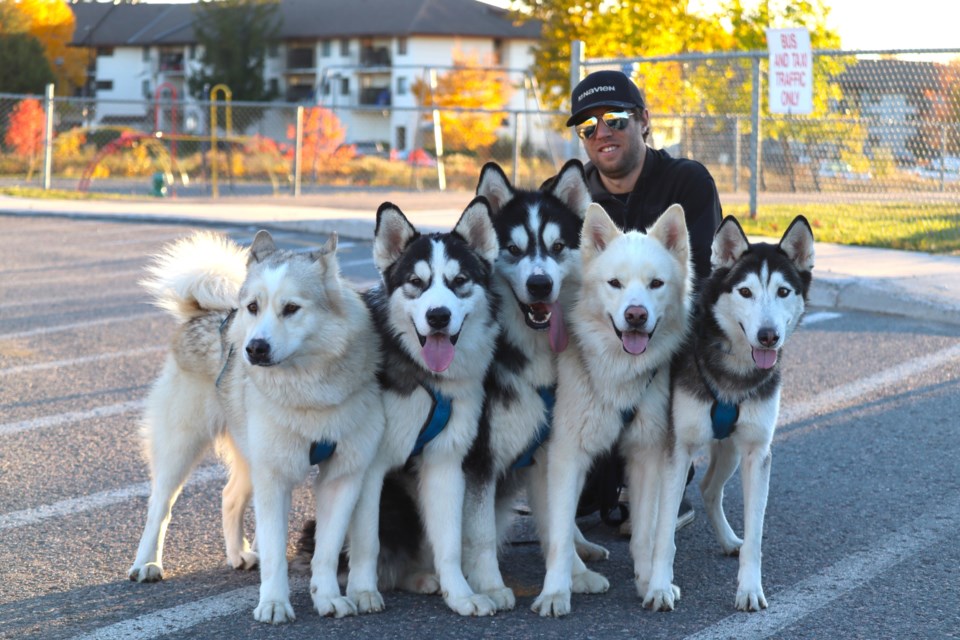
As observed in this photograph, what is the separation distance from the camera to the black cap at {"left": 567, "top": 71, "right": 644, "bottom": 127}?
18.3ft

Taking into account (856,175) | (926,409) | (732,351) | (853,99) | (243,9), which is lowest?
(926,409)

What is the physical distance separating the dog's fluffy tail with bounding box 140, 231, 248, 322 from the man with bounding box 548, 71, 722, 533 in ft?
6.45

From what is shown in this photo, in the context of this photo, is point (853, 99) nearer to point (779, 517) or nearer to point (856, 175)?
point (856, 175)

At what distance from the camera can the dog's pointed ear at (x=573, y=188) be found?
4.81 m

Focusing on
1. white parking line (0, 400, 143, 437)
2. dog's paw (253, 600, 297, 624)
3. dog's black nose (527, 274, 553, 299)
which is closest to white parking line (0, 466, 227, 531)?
white parking line (0, 400, 143, 437)

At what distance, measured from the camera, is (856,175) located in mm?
14883

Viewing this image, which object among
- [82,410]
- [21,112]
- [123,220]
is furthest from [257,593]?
[21,112]

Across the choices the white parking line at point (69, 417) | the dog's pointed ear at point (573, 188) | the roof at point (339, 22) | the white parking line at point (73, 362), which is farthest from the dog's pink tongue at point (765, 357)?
the roof at point (339, 22)

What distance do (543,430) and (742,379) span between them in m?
0.83

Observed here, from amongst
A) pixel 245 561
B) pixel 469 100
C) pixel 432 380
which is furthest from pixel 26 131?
pixel 432 380

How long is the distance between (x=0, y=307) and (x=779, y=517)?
794cm

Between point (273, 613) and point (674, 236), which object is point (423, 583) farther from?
point (674, 236)

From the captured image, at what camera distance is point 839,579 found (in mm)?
4492

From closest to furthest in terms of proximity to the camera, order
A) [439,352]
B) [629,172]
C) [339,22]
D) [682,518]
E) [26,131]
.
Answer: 1. [439,352]
2. [682,518]
3. [629,172]
4. [26,131]
5. [339,22]
